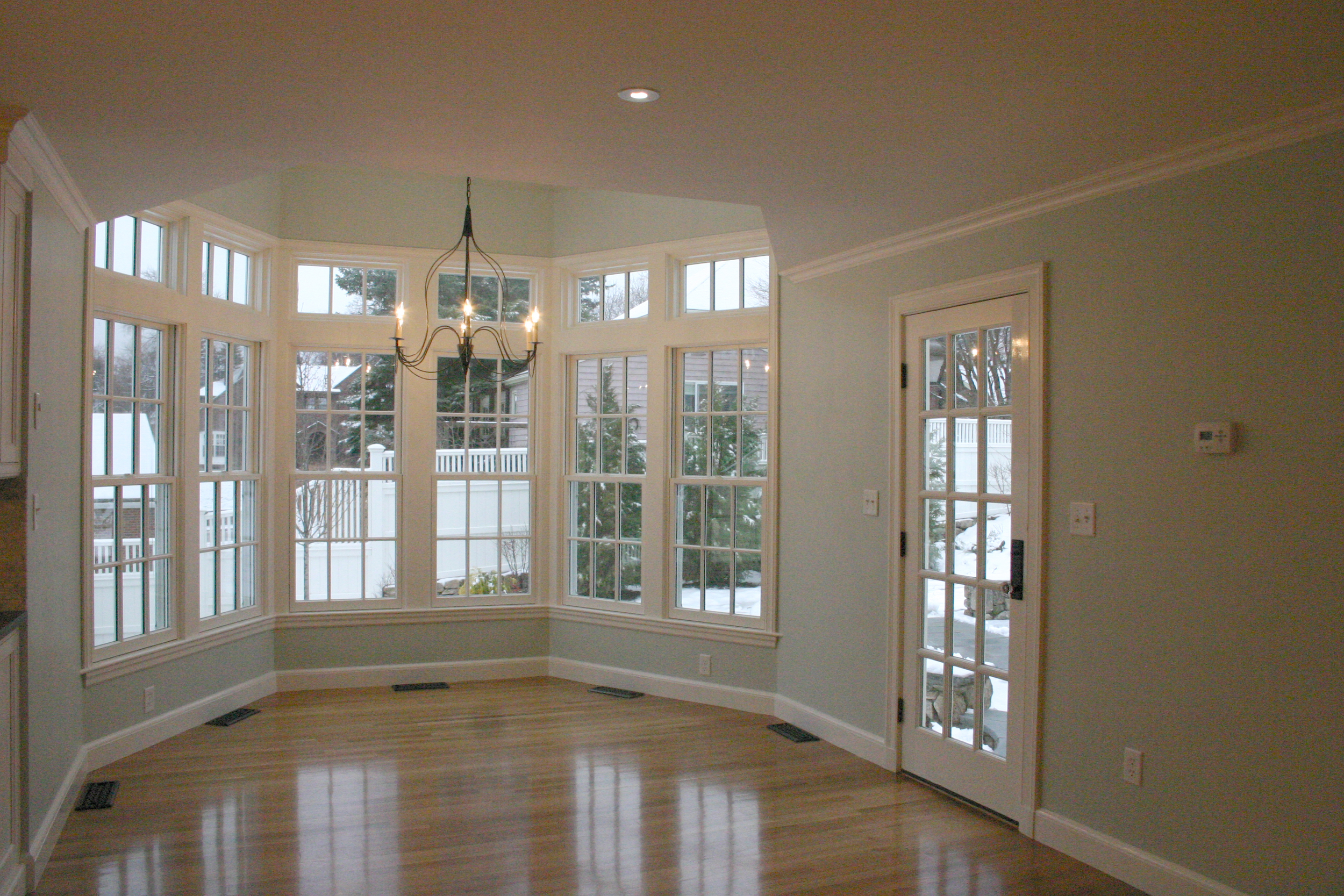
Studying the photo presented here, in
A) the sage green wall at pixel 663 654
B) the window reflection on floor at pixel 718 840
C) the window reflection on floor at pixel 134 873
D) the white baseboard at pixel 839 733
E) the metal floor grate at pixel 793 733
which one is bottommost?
the metal floor grate at pixel 793 733

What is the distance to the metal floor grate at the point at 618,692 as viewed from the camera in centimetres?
556

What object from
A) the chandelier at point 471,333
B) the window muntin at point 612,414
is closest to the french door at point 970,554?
the window muntin at point 612,414

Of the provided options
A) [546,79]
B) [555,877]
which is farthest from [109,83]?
[555,877]

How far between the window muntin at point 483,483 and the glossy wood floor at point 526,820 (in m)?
1.14

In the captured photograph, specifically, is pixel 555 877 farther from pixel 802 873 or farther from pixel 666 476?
pixel 666 476

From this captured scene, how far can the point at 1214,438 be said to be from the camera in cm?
291

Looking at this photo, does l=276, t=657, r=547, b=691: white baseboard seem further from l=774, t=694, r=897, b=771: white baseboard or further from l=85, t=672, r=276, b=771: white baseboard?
l=774, t=694, r=897, b=771: white baseboard

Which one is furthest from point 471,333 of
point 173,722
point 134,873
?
point 134,873

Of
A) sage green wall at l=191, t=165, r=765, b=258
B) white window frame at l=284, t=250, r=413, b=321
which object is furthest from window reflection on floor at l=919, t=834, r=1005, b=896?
white window frame at l=284, t=250, r=413, b=321

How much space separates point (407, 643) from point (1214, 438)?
462cm

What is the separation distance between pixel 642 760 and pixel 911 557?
1569mm

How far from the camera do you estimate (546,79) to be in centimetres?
273

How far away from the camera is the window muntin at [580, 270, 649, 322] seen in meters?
5.78

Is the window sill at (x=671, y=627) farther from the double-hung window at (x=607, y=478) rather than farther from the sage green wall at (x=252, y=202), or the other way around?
the sage green wall at (x=252, y=202)
